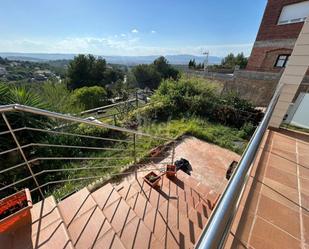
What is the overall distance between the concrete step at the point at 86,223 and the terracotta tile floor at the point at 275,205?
883 mm

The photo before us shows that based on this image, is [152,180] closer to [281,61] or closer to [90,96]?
[281,61]

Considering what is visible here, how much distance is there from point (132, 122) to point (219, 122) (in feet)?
11.2

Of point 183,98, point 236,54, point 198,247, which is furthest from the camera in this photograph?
point 236,54

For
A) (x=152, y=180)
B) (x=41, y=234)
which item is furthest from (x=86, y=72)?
(x=41, y=234)

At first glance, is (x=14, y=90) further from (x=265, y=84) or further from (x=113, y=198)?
(x=265, y=84)

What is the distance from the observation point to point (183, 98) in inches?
281

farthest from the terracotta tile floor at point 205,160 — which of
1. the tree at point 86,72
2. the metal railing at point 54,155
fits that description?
the tree at point 86,72

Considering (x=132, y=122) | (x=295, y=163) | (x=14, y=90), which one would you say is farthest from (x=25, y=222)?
(x=132, y=122)

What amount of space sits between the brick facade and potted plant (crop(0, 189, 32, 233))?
39.1 feet

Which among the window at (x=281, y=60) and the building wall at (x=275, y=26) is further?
the window at (x=281, y=60)

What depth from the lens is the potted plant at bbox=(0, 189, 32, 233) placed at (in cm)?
112

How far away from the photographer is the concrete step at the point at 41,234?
3.58 ft

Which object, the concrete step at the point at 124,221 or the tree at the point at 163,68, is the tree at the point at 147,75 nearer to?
the tree at the point at 163,68

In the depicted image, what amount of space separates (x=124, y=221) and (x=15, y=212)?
83cm
